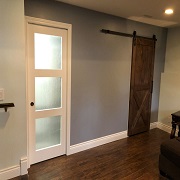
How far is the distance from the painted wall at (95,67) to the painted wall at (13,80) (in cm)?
36

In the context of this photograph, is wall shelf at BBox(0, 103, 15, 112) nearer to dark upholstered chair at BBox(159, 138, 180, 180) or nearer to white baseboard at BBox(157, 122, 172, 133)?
dark upholstered chair at BBox(159, 138, 180, 180)

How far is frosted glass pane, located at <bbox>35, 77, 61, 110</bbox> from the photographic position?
260 centimetres

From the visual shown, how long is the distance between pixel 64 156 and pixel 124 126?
1471mm

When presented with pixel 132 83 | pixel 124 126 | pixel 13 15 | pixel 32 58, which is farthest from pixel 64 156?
pixel 13 15

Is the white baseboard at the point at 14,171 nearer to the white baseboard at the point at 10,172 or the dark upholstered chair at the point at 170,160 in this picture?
the white baseboard at the point at 10,172

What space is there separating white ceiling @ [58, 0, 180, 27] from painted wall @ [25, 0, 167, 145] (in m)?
0.17

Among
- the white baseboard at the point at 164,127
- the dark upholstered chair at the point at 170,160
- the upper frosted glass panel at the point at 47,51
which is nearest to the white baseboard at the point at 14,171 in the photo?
the upper frosted glass panel at the point at 47,51

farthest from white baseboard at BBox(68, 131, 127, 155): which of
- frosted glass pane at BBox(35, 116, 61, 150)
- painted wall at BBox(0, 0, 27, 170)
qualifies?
painted wall at BBox(0, 0, 27, 170)

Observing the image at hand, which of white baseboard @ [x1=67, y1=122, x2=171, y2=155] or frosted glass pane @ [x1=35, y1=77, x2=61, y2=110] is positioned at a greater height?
frosted glass pane @ [x1=35, y1=77, x2=61, y2=110]

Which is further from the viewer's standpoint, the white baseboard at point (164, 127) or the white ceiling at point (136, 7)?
the white baseboard at point (164, 127)

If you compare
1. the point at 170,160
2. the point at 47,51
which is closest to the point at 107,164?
the point at 170,160

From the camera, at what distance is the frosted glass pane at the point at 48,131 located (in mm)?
2711

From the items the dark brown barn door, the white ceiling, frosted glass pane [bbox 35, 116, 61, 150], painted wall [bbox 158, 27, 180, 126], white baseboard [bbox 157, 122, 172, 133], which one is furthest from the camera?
white baseboard [bbox 157, 122, 172, 133]

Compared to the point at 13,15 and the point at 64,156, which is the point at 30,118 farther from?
the point at 13,15
